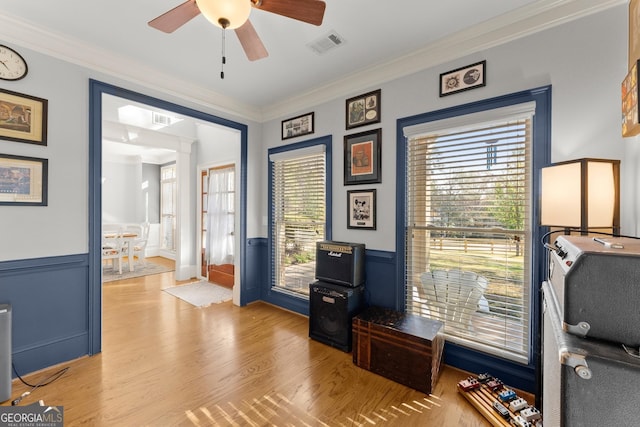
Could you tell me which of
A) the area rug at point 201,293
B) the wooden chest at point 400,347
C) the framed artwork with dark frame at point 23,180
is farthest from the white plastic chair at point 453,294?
the framed artwork with dark frame at point 23,180

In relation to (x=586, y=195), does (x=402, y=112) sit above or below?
above

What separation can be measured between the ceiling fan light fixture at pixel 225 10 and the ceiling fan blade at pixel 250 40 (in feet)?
0.87

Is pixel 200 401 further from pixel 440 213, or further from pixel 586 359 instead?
pixel 440 213

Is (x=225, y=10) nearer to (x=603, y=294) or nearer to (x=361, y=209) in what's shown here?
(x=603, y=294)

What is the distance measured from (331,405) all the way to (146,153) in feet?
24.7

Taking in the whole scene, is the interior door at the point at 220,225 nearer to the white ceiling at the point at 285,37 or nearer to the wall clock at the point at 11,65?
the white ceiling at the point at 285,37

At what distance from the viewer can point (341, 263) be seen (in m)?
2.79

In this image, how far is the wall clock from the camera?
2.09 metres

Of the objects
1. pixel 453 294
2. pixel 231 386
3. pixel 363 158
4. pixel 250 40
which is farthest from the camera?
pixel 363 158

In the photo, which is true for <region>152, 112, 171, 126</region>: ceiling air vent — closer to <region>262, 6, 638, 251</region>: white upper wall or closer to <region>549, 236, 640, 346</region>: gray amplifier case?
<region>262, 6, 638, 251</region>: white upper wall

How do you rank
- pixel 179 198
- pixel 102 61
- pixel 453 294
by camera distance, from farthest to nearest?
pixel 179 198, pixel 102 61, pixel 453 294

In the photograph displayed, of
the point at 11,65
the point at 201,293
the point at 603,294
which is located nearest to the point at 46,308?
the point at 11,65

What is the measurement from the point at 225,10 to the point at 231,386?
2391 mm

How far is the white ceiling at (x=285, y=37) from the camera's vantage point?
6.47 ft
